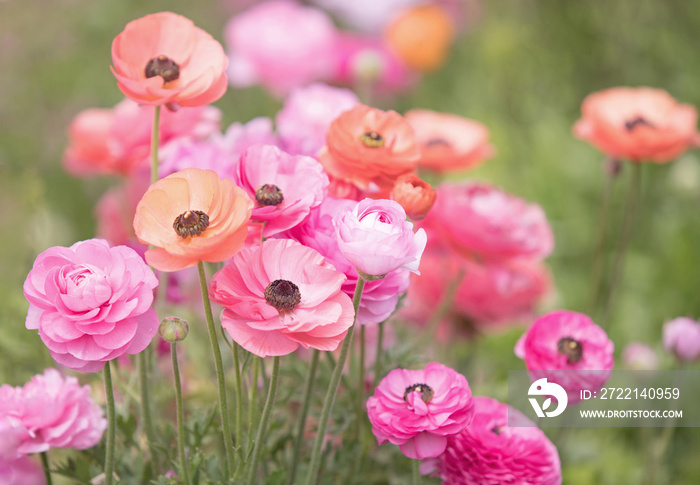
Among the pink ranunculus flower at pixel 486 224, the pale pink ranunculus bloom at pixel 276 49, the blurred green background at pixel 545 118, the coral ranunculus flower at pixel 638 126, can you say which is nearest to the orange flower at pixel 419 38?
the blurred green background at pixel 545 118

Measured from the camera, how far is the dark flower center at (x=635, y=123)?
2.89 ft

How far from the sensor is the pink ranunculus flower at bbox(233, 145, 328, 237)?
0.48 meters

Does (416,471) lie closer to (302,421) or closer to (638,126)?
→ (302,421)

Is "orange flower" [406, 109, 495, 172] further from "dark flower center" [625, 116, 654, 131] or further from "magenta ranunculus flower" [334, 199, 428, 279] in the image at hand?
"magenta ranunculus flower" [334, 199, 428, 279]

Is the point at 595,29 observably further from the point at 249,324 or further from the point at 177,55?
the point at 249,324

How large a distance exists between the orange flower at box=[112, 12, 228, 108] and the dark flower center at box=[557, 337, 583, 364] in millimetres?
358

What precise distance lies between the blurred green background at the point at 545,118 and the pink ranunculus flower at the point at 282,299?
1.92 feet

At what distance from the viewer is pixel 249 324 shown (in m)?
0.44

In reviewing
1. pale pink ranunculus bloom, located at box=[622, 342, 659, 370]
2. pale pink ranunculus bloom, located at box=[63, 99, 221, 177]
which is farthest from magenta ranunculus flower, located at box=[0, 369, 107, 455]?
pale pink ranunculus bloom, located at box=[622, 342, 659, 370]

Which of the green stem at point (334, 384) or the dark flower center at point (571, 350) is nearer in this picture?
the green stem at point (334, 384)

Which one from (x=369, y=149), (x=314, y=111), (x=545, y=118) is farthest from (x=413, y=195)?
(x=545, y=118)

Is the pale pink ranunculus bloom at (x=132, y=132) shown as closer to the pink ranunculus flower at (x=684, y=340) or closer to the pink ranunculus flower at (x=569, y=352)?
the pink ranunculus flower at (x=569, y=352)

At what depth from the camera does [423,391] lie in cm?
50

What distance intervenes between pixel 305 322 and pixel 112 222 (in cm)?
60
